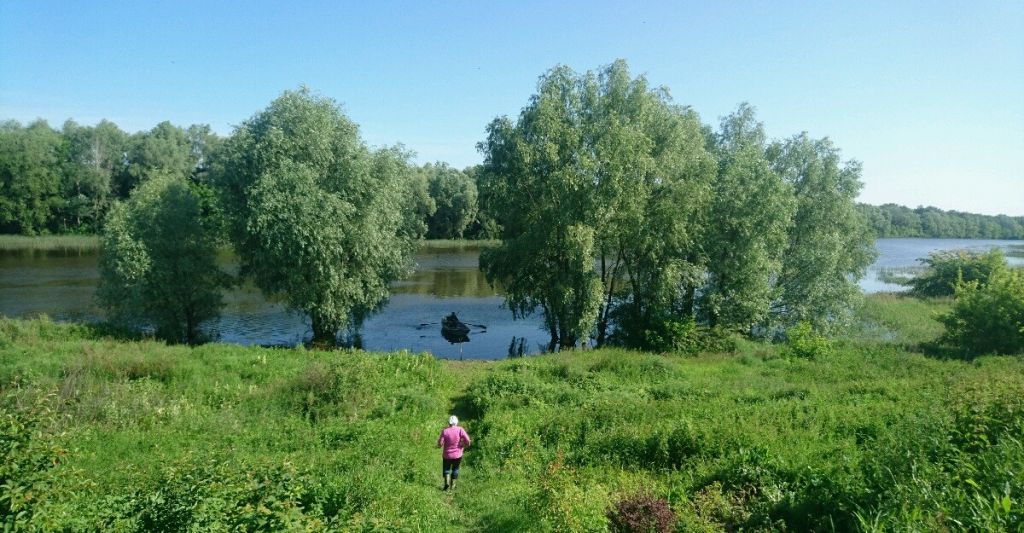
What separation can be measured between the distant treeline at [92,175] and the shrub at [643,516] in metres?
56.4

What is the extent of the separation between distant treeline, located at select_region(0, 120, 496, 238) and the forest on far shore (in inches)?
3.8

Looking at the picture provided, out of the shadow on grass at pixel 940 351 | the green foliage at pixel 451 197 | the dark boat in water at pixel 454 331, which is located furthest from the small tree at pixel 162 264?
the green foliage at pixel 451 197

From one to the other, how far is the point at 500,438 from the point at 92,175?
270 ft

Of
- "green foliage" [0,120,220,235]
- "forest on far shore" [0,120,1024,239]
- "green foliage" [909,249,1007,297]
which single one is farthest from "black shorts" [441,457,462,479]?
"green foliage" [0,120,220,235]

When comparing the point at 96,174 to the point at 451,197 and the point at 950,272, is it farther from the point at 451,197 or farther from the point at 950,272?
the point at 950,272

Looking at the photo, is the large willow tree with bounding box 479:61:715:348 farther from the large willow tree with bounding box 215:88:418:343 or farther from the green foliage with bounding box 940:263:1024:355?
the green foliage with bounding box 940:263:1024:355

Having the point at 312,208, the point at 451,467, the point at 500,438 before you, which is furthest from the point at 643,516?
the point at 312,208

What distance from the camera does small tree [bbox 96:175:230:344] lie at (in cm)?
2728

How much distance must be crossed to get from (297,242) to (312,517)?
1999cm

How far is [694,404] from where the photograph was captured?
55.6ft

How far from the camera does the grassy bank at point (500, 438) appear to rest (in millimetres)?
8148

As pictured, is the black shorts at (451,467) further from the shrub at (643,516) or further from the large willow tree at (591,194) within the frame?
the large willow tree at (591,194)

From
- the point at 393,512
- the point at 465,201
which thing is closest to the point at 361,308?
the point at 393,512

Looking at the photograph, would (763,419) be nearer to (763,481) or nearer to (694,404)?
(694,404)
